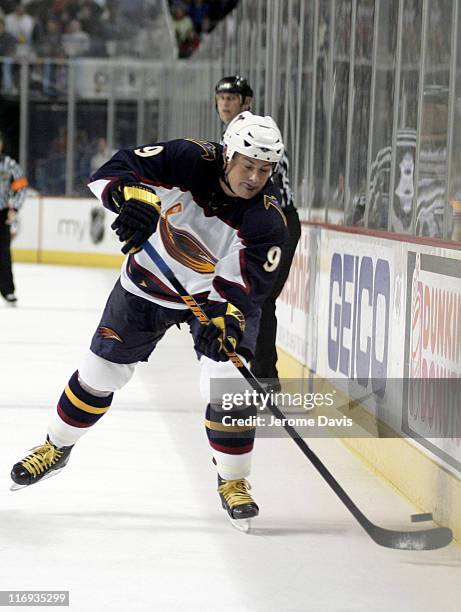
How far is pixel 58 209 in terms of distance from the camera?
14281mm

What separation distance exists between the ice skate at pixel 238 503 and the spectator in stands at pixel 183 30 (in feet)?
28.8

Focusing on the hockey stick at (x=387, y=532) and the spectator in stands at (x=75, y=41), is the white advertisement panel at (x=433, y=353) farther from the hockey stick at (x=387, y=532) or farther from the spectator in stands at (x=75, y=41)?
the spectator in stands at (x=75, y=41)

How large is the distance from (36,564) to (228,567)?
46cm

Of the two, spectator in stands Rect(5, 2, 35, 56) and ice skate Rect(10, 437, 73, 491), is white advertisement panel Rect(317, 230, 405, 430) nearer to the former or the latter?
ice skate Rect(10, 437, 73, 491)

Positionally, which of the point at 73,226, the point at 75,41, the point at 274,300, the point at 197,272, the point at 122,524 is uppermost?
the point at 75,41

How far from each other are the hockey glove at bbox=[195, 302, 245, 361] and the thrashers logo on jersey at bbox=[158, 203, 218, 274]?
6.0 inches

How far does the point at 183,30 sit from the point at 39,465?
9.41 meters

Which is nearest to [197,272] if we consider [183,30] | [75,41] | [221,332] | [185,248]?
[185,248]

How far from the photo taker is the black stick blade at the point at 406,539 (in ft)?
9.70

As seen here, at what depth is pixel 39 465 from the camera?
11.1 feet

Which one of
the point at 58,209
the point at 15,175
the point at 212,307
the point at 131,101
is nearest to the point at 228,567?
the point at 212,307

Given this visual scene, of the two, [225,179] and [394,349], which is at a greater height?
[225,179]

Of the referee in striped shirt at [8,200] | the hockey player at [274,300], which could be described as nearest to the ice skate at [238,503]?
the hockey player at [274,300]

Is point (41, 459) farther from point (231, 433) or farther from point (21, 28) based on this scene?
point (21, 28)
